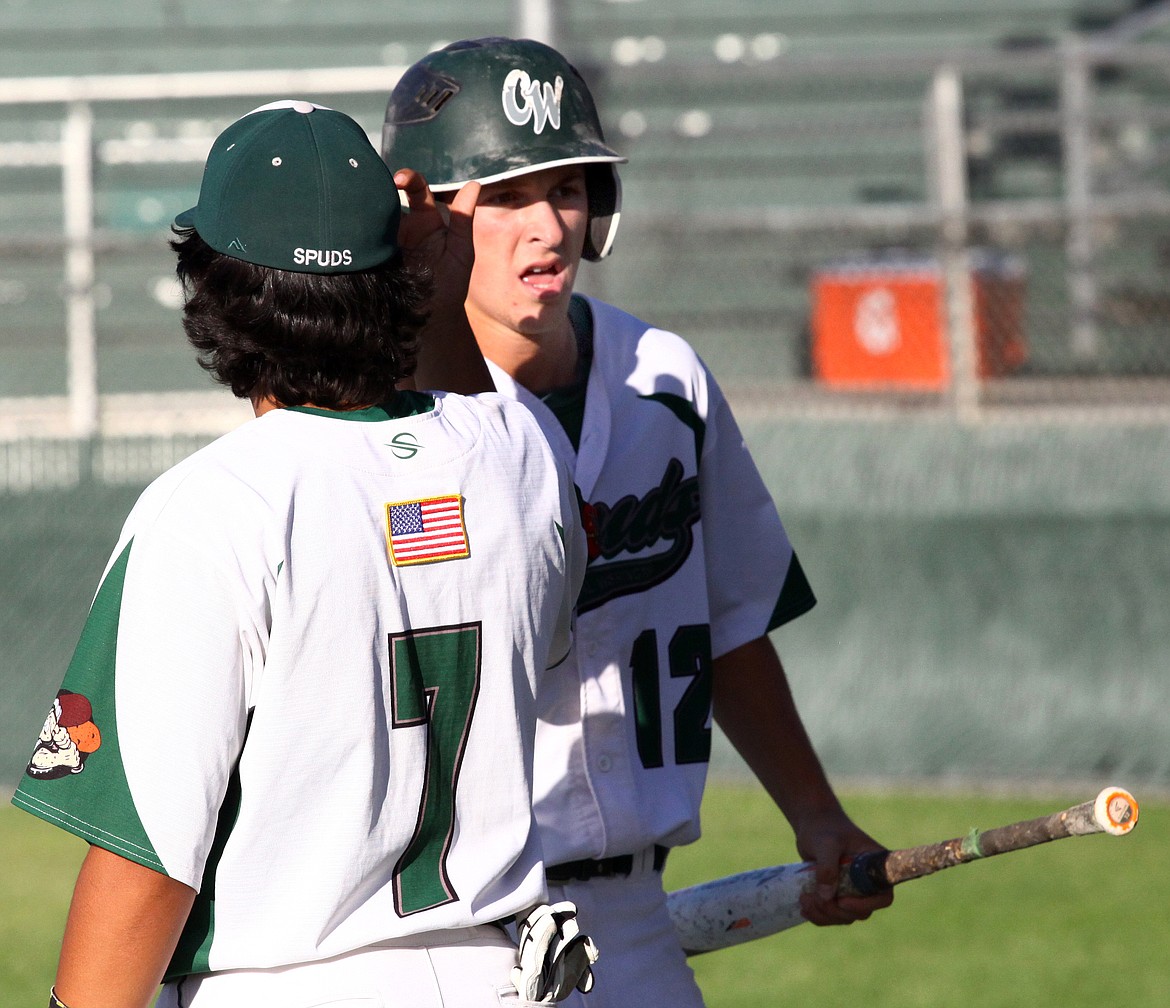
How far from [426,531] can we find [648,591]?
1.00 meters

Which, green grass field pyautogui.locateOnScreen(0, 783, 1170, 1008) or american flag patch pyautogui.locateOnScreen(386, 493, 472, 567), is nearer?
american flag patch pyautogui.locateOnScreen(386, 493, 472, 567)

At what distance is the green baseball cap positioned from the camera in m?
1.79

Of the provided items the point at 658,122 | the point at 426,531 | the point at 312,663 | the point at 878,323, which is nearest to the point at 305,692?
the point at 312,663

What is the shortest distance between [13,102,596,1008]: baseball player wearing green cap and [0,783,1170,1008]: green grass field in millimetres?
3479

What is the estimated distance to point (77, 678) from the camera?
1.70m

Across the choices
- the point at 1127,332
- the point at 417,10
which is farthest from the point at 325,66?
the point at 1127,332

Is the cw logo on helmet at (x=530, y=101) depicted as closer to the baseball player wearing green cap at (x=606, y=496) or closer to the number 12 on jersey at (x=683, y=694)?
the baseball player wearing green cap at (x=606, y=496)

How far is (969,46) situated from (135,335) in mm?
9130

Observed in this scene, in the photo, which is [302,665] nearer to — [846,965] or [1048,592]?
[846,965]

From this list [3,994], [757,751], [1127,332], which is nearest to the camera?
[757,751]

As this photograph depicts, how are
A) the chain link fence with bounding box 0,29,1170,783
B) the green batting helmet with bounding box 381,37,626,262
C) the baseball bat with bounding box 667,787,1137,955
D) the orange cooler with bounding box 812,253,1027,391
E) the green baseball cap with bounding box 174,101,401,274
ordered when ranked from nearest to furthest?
the green baseball cap with bounding box 174,101,401,274
the baseball bat with bounding box 667,787,1137,955
the green batting helmet with bounding box 381,37,626,262
the chain link fence with bounding box 0,29,1170,783
the orange cooler with bounding box 812,253,1027,391

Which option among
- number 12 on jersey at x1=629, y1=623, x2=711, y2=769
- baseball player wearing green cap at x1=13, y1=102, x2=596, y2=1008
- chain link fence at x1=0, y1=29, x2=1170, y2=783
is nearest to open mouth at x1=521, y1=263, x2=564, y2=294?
number 12 on jersey at x1=629, y1=623, x2=711, y2=769

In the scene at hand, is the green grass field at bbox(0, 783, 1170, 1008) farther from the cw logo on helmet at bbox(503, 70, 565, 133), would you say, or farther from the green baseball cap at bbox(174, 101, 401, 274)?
the green baseball cap at bbox(174, 101, 401, 274)

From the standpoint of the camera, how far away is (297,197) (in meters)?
1.80
